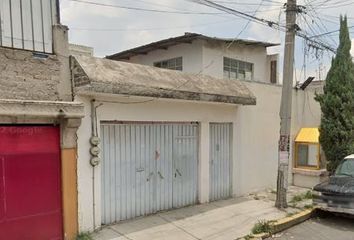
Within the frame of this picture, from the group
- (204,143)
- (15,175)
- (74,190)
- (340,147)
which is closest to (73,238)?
(74,190)

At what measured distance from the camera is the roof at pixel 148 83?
7598 mm

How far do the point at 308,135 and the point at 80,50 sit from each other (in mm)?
9583

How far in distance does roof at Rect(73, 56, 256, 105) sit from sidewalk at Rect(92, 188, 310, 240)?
2.92 meters

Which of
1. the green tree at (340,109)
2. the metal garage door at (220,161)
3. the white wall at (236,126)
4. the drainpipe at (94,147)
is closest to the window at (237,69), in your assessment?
the white wall at (236,126)

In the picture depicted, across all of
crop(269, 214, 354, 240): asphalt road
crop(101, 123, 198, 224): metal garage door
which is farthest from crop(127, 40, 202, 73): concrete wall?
crop(269, 214, 354, 240): asphalt road

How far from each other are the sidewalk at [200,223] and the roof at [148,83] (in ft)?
9.58

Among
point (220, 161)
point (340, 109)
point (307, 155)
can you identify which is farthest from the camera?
point (307, 155)

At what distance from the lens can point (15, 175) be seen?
6.84m

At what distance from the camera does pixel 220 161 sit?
11398 millimetres

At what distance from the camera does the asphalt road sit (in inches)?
347

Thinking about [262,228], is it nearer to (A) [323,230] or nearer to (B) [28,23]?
(A) [323,230]

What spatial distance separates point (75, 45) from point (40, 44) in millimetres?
1458

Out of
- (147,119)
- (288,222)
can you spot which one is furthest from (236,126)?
(147,119)

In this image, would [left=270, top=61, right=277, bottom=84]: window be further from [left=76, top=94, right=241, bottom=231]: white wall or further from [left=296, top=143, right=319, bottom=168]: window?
[left=76, top=94, right=241, bottom=231]: white wall
